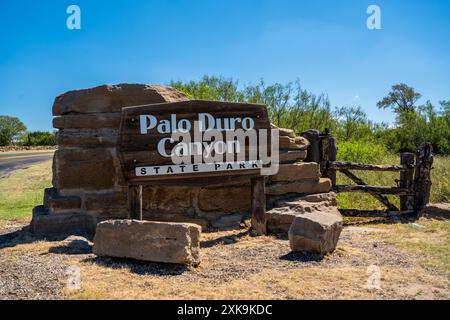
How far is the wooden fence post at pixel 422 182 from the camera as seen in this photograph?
7.35 meters

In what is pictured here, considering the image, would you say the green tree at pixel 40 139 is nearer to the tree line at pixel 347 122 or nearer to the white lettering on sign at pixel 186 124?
the tree line at pixel 347 122

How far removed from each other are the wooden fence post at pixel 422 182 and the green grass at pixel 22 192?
702cm

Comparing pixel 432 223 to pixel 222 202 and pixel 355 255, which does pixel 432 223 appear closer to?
pixel 355 255

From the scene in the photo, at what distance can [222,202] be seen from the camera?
19.5 feet

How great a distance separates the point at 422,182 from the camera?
738 cm

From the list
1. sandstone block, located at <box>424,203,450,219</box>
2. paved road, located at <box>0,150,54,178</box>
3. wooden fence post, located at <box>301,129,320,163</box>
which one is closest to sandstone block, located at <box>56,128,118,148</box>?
wooden fence post, located at <box>301,129,320,163</box>

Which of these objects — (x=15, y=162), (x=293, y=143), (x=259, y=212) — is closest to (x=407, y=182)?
(x=293, y=143)

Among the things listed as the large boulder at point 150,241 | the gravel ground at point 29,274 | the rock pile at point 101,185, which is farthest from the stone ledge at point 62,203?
the large boulder at point 150,241

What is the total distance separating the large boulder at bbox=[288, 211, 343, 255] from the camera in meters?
4.32

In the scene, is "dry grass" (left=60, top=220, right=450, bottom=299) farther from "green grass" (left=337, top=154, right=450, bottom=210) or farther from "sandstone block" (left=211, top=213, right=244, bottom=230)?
"green grass" (left=337, top=154, right=450, bottom=210)

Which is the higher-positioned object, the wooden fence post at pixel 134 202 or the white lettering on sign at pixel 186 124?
the white lettering on sign at pixel 186 124

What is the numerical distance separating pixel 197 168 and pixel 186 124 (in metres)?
0.59

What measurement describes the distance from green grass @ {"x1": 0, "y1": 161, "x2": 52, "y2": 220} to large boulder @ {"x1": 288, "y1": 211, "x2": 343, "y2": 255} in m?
5.10
